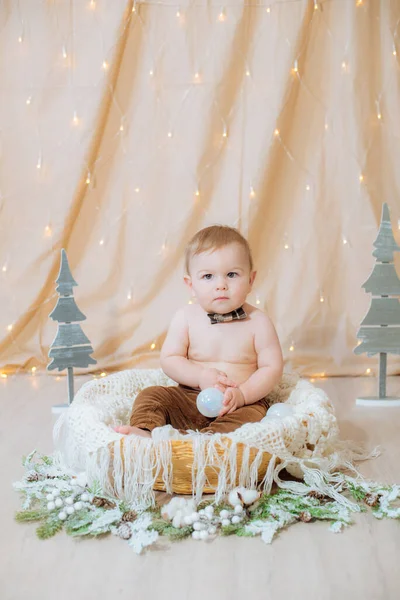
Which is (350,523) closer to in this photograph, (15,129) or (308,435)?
(308,435)

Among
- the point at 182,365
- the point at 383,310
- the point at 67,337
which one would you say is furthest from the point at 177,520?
the point at 383,310

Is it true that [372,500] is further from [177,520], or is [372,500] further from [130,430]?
[130,430]

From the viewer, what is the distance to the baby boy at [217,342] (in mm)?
1645

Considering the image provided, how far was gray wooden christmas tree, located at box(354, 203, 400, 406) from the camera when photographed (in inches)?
81.4

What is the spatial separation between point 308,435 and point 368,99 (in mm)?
1346

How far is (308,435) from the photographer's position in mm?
1452

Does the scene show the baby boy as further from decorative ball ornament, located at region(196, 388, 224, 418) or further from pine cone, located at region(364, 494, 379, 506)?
pine cone, located at region(364, 494, 379, 506)

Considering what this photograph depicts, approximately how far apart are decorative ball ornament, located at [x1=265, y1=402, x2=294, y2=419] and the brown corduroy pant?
31mm

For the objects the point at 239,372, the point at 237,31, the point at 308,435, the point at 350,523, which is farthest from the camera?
the point at 237,31

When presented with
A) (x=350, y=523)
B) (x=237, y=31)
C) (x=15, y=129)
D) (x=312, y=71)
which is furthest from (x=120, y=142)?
(x=350, y=523)

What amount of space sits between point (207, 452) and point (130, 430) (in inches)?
7.5

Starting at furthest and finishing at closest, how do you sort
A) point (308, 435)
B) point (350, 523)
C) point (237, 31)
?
point (237, 31), point (308, 435), point (350, 523)

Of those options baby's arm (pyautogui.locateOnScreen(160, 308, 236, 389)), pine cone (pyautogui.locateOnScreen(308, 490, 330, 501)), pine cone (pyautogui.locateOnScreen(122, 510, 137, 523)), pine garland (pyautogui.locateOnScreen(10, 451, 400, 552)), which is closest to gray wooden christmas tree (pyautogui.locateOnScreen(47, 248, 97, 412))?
baby's arm (pyautogui.locateOnScreen(160, 308, 236, 389))

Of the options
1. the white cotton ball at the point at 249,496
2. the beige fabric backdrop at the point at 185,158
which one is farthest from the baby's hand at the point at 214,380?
the beige fabric backdrop at the point at 185,158
